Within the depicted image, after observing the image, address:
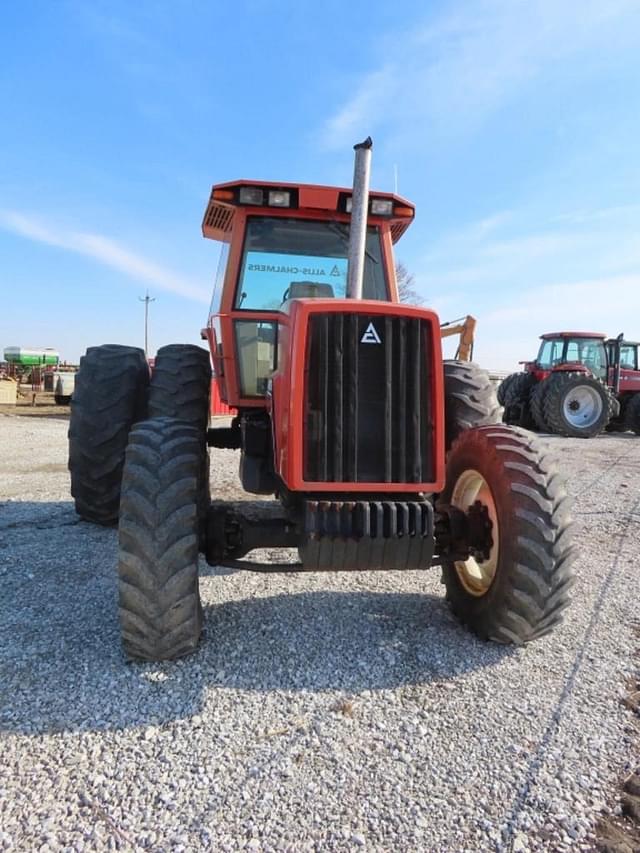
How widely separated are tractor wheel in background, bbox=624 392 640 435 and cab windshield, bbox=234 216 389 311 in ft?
45.8

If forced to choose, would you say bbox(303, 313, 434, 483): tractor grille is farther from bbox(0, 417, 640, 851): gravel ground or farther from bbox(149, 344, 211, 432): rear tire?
bbox(149, 344, 211, 432): rear tire

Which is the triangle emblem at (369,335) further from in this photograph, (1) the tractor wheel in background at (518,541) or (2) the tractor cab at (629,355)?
(2) the tractor cab at (629,355)

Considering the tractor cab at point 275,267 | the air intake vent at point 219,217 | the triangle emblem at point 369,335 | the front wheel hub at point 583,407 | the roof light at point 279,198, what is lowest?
the front wheel hub at point 583,407

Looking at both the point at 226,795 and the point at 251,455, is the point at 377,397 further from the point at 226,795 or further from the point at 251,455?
the point at 226,795

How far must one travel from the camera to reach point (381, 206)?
4.00 m

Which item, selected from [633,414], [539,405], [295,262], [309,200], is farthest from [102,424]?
[633,414]

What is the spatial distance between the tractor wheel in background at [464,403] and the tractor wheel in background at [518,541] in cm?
53

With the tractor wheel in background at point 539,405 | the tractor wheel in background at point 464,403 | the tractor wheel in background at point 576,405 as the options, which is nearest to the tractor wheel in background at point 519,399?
the tractor wheel in background at point 539,405

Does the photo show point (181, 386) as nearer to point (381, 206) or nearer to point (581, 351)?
point (381, 206)

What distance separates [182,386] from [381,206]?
176 centimetres

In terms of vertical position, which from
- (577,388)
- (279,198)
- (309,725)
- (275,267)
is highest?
(279,198)

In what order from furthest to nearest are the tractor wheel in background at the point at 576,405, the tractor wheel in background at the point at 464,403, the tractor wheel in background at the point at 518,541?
the tractor wheel in background at the point at 576,405, the tractor wheel in background at the point at 464,403, the tractor wheel in background at the point at 518,541

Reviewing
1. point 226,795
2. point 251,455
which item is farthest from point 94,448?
point 226,795

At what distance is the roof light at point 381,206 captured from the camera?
3990mm
